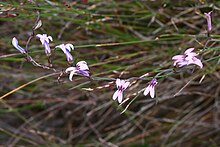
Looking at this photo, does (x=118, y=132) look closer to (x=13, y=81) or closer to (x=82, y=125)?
(x=82, y=125)

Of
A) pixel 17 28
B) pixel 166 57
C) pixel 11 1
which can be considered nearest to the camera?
pixel 11 1

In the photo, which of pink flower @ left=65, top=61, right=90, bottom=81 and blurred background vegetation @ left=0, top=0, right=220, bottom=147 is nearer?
pink flower @ left=65, top=61, right=90, bottom=81

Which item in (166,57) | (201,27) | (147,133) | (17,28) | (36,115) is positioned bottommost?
(147,133)

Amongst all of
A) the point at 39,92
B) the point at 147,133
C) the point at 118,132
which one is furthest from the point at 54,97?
the point at 147,133

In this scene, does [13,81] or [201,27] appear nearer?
[201,27]

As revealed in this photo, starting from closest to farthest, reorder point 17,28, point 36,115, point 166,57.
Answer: point 166,57, point 17,28, point 36,115

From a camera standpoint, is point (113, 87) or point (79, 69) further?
point (113, 87)

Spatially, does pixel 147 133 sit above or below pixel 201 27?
below

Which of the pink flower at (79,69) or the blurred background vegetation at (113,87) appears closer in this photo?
the pink flower at (79,69)
